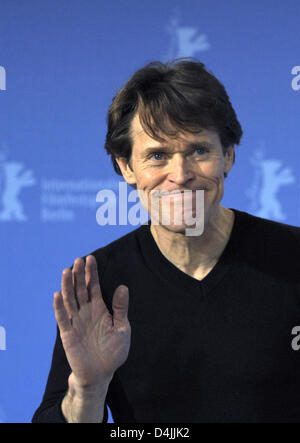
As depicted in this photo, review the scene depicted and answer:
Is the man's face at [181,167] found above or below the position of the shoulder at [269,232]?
above

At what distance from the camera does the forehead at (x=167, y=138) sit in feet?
3.40

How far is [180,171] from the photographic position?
3.38ft

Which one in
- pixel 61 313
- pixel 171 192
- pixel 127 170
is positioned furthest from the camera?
pixel 127 170

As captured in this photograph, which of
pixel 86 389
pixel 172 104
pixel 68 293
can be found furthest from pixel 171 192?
pixel 86 389

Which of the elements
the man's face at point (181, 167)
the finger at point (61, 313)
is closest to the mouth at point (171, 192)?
the man's face at point (181, 167)

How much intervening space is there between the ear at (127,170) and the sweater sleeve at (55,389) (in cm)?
32

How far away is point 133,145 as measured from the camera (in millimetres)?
1116

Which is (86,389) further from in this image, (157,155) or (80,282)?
(157,155)

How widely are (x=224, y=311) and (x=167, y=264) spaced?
137 mm

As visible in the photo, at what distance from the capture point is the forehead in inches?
40.8

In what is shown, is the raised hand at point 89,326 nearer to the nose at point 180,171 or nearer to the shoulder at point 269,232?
the nose at point 180,171

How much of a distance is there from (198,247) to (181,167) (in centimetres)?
17

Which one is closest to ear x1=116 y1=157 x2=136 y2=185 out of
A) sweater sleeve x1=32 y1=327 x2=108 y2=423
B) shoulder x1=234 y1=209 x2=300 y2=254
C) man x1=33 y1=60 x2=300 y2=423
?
man x1=33 y1=60 x2=300 y2=423
